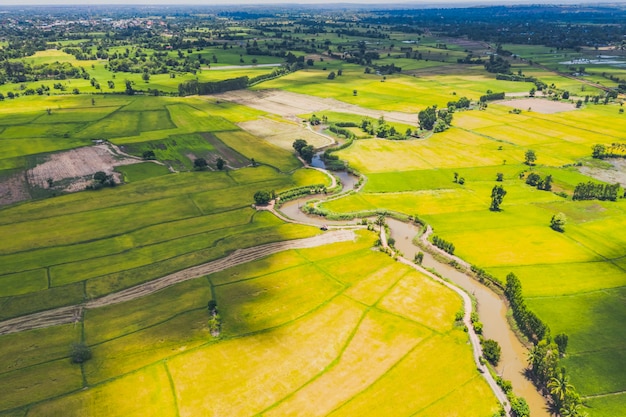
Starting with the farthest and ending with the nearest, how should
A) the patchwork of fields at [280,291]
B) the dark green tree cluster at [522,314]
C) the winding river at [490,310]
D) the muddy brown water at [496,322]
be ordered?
1. the dark green tree cluster at [522,314]
2. the winding river at [490,310]
3. the muddy brown water at [496,322]
4. the patchwork of fields at [280,291]

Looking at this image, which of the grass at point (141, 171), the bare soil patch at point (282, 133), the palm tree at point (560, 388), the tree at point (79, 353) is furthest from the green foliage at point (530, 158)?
the tree at point (79, 353)

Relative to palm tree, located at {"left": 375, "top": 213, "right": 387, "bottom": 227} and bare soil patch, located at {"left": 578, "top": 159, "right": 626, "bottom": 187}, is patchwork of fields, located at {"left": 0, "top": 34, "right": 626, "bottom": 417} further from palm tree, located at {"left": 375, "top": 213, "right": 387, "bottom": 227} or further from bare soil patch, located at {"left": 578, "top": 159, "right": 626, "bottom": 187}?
palm tree, located at {"left": 375, "top": 213, "right": 387, "bottom": 227}

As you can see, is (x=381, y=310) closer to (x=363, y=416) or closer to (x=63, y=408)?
(x=363, y=416)

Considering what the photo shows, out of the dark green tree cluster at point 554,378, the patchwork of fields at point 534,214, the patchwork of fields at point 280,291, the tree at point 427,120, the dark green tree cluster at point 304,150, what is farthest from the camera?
the tree at point 427,120

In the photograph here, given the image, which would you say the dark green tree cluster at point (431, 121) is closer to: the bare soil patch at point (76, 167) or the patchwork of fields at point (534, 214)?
the patchwork of fields at point (534, 214)

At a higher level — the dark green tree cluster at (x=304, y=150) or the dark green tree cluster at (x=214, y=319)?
the dark green tree cluster at (x=304, y=150)

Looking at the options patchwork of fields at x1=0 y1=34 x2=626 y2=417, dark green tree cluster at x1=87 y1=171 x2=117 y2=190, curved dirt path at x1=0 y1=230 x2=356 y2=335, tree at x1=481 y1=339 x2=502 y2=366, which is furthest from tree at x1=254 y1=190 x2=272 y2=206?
tree at x1=481 y1=339 x2=502 y2=366

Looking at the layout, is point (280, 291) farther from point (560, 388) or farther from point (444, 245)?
point (560, 388)
